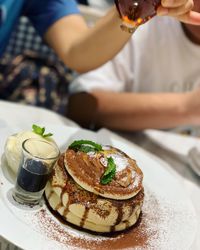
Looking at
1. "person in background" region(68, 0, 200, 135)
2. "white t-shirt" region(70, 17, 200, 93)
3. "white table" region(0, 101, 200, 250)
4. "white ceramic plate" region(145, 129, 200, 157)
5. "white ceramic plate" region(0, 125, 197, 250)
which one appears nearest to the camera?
"white ceramic plate" region(0, 125, 197, 250)

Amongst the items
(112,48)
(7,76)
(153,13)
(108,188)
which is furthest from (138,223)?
(7,76)

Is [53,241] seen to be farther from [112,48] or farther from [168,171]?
[112,48]

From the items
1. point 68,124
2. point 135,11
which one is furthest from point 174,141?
point 135,11

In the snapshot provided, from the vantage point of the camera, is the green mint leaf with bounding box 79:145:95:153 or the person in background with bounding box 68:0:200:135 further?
the person in background with bounding box 68:0:200:135

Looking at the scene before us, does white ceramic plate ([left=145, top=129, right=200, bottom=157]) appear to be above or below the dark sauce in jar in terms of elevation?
below

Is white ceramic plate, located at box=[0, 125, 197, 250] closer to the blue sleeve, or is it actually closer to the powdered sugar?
the powdered sugar

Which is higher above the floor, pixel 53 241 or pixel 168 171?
pixel 53 241

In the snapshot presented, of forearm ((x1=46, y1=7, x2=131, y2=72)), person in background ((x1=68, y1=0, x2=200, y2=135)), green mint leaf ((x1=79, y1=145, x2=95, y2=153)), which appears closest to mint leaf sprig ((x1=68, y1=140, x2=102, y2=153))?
green mint leaf ((x1=79, y1=145, x2=95, y2=153))
